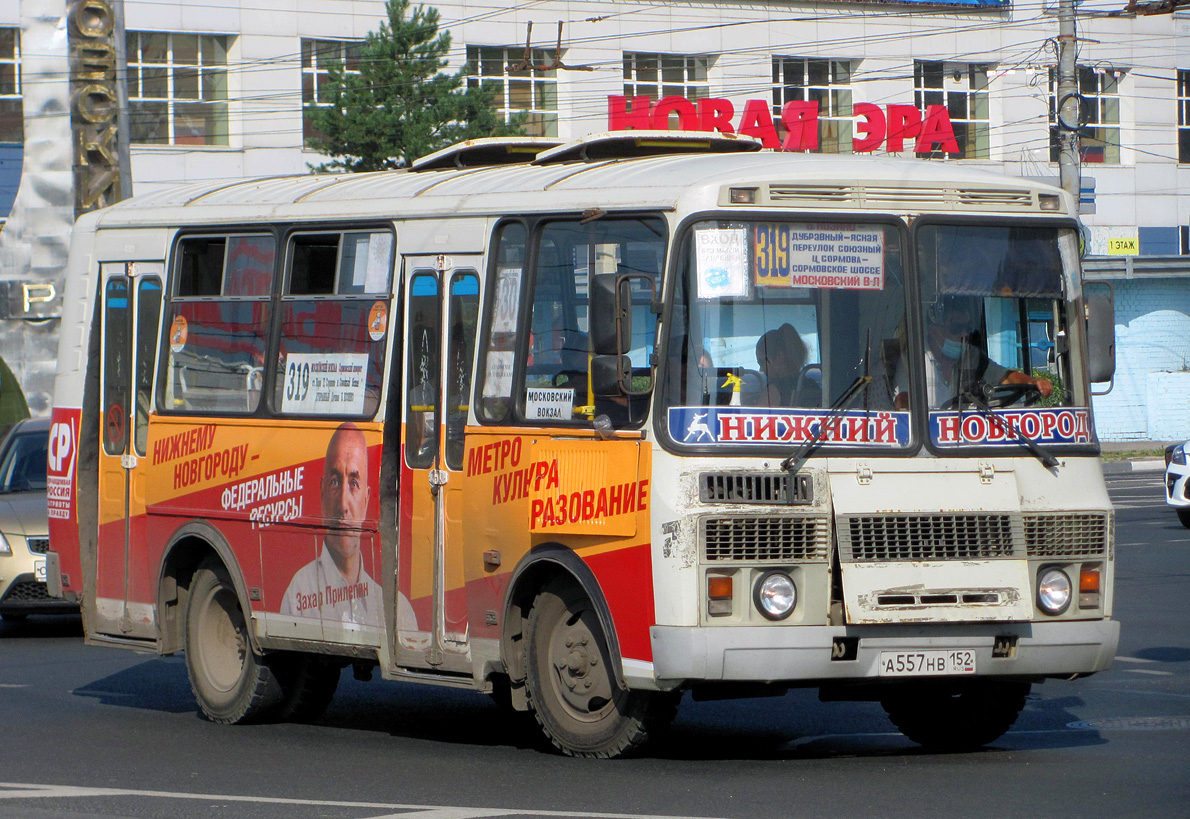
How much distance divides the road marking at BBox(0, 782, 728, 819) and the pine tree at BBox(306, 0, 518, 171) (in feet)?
101

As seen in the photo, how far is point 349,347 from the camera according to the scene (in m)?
9.97

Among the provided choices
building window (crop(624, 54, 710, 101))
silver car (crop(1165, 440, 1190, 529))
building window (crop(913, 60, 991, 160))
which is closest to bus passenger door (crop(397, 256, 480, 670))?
silver car (crop(1165, 440, 1190, 529))

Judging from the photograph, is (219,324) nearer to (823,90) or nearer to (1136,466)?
(1136,466)

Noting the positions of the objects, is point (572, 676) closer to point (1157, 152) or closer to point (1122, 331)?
point (1122, 331)

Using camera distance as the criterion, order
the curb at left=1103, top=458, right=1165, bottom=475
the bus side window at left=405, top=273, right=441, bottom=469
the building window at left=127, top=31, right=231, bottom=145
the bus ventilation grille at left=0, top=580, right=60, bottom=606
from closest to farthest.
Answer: the bus side window at left=405, top=273, right=441, bottom=469, the bus ventilation grille at left=0, top=580, right=60, bottom=606, the curb at left=1103, top=458, right=1165, bottom=475, the building window at left=127, top=31, right=231, bottom=145

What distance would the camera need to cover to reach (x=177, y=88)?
42406 millimetres

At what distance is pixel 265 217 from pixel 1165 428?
128ft

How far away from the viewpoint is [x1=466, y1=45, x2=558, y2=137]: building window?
1768 inches

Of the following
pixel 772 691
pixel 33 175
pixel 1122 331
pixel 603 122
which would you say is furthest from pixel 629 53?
pixel 772 691

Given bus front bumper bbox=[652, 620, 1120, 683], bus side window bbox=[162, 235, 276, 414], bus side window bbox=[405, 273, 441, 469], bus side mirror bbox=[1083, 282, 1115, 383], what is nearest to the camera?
bus front bumper bbox=[652, 620, 1120, 683]

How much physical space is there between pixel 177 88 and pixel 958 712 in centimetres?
3570

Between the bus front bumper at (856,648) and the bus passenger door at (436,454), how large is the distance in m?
1.55

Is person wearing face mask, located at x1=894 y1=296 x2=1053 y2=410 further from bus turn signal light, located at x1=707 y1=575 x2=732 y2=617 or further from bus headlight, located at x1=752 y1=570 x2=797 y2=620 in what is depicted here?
bus turn signal light, located at x1=707 y1=575 x2=732 y2=617

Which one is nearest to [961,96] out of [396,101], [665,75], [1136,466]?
[665,75]
